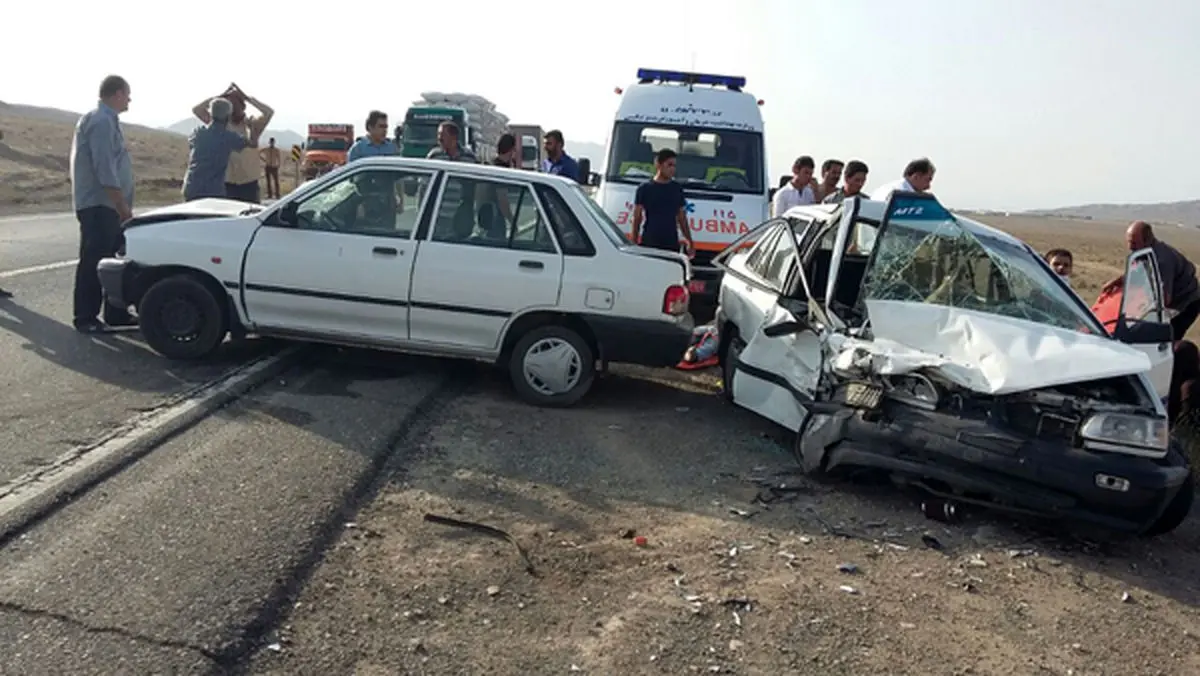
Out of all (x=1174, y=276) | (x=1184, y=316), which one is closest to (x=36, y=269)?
(x=1174, y=276)

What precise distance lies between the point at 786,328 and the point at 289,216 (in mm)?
3605

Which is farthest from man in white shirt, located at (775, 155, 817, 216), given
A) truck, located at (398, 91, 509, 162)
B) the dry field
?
the dry field

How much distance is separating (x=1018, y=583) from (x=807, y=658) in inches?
57.5

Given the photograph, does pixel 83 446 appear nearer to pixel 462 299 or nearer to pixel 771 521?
pixel 462 299

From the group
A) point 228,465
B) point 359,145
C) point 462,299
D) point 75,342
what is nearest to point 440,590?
point 228,465

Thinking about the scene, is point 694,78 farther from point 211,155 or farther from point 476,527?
point 476,527

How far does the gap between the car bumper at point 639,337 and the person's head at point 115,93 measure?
4281 millimetres

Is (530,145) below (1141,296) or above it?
above

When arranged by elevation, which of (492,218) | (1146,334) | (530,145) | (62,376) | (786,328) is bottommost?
(62,376)

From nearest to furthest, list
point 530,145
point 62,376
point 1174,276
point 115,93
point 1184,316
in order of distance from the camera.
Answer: point 62,376
point 115,93
point 1174,276
point 1184,316
point 530,145

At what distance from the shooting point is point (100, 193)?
8.12m

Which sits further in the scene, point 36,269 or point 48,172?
point 48,172

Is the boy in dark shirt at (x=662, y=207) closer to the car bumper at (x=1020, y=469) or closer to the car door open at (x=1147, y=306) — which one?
the car door open at (x=1147, y=306)

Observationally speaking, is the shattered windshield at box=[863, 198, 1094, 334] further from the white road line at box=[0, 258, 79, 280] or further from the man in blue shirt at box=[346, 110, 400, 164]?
the white road line at box=[0, 258, 79, 280]
